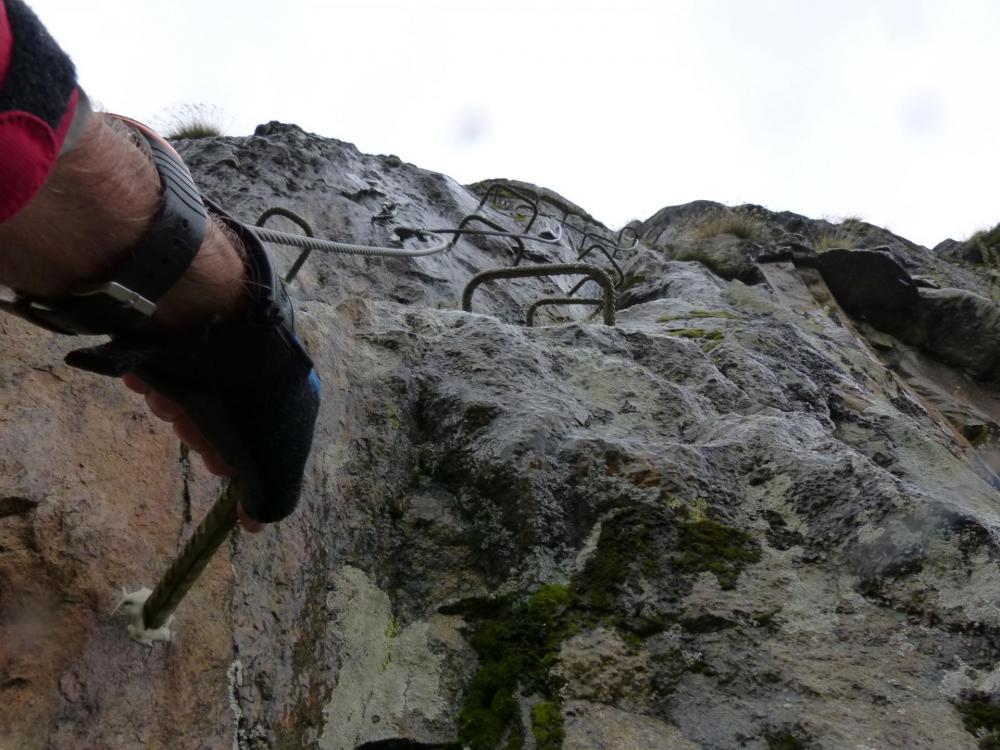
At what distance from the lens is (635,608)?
167cm

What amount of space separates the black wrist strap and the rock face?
50 cm

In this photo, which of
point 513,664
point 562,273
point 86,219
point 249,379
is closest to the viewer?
point 86,219

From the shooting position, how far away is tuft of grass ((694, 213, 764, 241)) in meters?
9.06

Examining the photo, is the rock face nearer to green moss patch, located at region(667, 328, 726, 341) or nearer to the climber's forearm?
the climber's forearm

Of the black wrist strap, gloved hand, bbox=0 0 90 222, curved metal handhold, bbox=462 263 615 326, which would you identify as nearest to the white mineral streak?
the black wrist strap

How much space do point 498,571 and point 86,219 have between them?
123 cm

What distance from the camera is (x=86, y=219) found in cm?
90

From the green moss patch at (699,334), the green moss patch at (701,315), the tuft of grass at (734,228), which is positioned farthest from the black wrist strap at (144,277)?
the tuft of grass at (734,228)

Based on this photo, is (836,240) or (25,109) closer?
(25,109)

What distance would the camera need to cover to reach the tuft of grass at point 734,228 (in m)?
9.06

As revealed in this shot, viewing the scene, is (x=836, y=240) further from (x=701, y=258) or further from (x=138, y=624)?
(x=138, y=624)

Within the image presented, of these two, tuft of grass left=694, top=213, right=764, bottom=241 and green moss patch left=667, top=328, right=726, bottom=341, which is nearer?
green moss patch left=667, top=328, right=726, bottom=341

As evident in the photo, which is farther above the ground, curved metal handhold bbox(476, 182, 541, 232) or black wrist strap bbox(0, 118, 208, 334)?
curved metal handhold bbox(476, 182, 541, 232)

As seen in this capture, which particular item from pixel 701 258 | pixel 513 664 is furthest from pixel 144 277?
pixel 701 258
